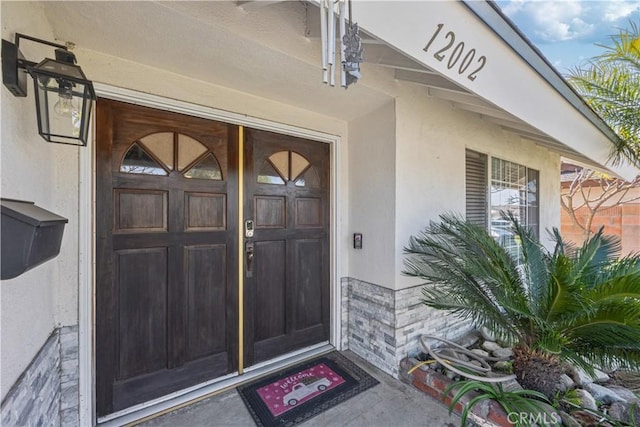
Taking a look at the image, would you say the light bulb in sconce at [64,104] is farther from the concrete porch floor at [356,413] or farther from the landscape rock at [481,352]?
the landscape rock at [481,352]

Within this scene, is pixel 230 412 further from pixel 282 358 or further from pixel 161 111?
pixel 161 111

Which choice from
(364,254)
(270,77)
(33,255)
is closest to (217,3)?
(270,77)

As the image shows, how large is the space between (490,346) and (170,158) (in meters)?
3.91

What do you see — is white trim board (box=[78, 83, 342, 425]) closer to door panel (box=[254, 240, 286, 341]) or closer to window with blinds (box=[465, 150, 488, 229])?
door panel (box=[254, 240, 286, 341])

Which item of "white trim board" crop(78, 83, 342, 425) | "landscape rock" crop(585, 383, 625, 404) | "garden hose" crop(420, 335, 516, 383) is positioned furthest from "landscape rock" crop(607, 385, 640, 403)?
"white trim board" crop(78, 83, 342, 425)

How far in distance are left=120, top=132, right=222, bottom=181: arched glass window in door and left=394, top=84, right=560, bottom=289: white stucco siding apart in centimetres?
182

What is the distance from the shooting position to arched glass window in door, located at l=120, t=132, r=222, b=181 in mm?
2079

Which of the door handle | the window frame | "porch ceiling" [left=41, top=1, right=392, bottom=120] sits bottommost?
the door handle

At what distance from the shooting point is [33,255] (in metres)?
0.93

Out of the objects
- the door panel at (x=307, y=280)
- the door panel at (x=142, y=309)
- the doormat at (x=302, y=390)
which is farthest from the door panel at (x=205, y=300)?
the door panel at (x=307, y=280)

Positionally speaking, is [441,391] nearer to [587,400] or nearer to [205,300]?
[587,400]

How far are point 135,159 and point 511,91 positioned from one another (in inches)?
125

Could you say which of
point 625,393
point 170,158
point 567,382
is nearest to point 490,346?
point 567,382

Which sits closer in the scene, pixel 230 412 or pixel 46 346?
pixel 46 346
